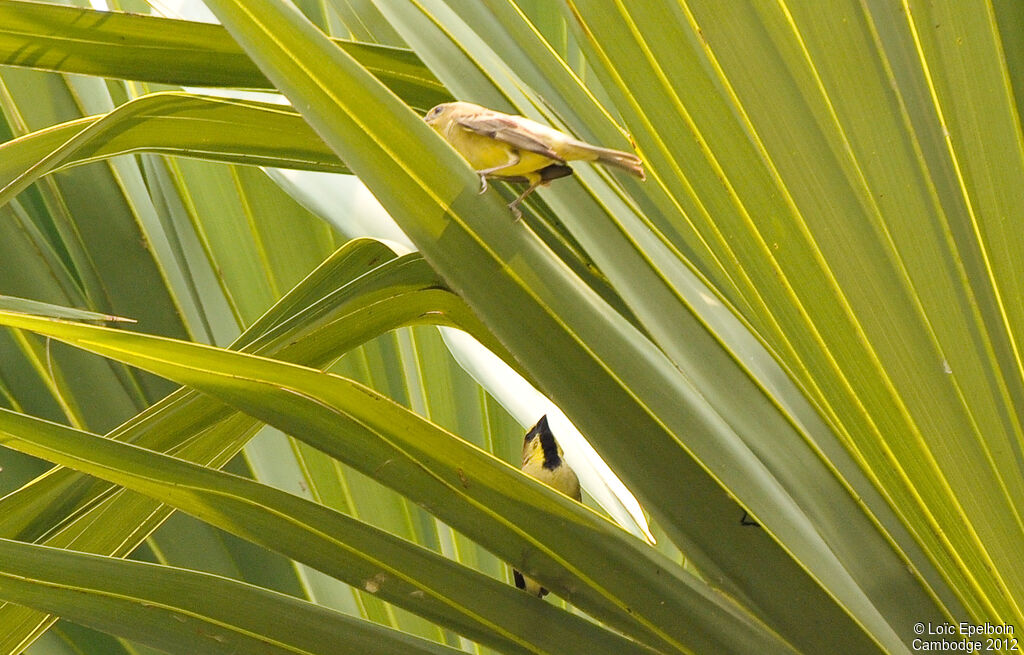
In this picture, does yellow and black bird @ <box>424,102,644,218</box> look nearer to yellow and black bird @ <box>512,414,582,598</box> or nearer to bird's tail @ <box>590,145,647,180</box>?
bird's tail @ <box>590,145,647,180</box>

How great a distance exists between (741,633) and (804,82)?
0.40 meters

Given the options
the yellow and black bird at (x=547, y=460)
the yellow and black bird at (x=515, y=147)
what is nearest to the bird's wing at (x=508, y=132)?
the yellow and black bird at (x=515, y=147)

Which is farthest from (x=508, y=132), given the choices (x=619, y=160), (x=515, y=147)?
(x=619, y=160)

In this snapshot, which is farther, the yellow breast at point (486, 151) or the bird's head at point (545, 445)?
the bird's head at point (545, 445)

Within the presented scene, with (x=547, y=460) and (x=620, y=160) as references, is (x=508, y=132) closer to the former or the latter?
(x=620, y=160)

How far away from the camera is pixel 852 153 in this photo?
694mm

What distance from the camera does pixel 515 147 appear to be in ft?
2.65

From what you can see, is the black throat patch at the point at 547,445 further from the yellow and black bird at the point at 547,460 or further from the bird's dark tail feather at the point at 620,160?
the bird's dark tail feather at the point at 620,160

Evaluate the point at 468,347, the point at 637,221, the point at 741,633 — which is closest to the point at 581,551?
the point at 741,633

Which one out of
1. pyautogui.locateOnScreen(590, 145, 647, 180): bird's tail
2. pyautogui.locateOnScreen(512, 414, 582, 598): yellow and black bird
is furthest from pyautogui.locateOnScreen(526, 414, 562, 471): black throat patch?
pyautogui.locateOnScreen(590, 145, 647, 180): bird's tail

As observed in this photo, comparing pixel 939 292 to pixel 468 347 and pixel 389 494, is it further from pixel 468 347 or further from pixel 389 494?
pixel 389 494

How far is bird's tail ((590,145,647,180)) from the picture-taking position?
2.42 ft

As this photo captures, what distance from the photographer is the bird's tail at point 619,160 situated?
0.74 meters

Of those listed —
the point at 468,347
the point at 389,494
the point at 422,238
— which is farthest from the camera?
the point at 389,494
